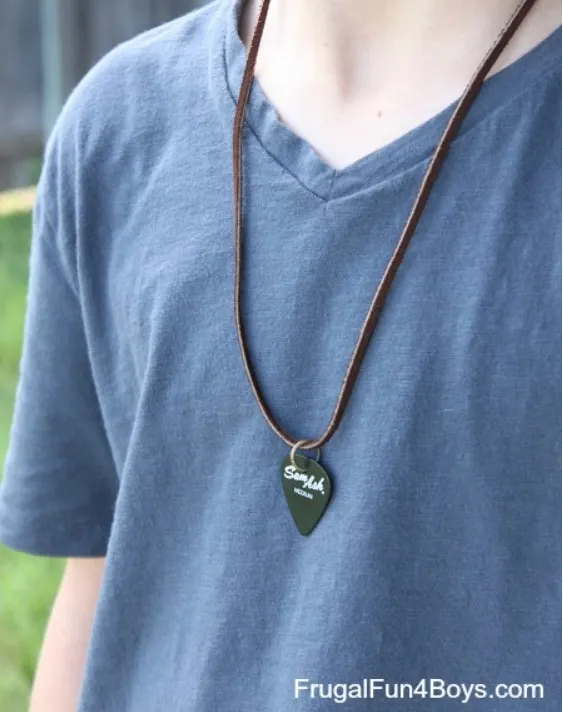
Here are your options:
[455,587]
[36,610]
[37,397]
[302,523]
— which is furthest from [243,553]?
[36,610]

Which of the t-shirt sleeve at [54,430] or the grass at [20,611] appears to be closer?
the t-shirt sleeve at [54,430]

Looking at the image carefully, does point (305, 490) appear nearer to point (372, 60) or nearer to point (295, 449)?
point (295, 449)

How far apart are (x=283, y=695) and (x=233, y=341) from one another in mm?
244

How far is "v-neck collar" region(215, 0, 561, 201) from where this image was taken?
27.9 inches

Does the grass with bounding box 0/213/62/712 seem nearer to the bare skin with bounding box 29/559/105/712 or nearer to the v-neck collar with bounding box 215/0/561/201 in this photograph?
the bare skin with bounding box 29/559/105/712

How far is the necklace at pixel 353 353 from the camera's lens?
71 cm

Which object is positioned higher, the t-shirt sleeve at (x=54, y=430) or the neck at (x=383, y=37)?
the neck at (x=383, y=37)

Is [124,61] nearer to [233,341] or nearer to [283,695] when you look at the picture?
[233,341]

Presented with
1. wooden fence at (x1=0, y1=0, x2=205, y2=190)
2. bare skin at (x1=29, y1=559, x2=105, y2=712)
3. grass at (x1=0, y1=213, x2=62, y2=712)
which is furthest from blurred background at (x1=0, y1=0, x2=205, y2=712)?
bare skin at (x1=29, y1=559, x2=105, y2=712)

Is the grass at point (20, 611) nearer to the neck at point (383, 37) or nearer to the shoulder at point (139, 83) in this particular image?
the shoulder at point (139, 83)

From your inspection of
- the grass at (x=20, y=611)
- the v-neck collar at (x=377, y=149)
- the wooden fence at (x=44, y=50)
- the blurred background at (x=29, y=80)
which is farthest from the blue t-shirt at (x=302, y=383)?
the wooden fence at (x=44, y=50)

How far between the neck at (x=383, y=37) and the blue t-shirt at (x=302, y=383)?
0.03 metres

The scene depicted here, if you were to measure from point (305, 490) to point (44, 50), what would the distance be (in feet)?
14.3

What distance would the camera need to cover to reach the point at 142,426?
83 cm
